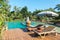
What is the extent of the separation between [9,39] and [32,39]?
151 centimetres

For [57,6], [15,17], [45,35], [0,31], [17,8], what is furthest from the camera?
[17,8]

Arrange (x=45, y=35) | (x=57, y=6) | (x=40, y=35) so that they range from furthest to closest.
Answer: (x=57, y=6), (x=45, y=35), (x=40, y=35)

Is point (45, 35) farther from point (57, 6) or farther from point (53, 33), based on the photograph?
point (57, 6)

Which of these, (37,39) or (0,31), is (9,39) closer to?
(37,39)

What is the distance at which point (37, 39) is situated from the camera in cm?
803

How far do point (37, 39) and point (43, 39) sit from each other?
389mm

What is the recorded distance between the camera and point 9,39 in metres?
8.09

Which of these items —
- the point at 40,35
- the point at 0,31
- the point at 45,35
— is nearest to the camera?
the point at 0,31

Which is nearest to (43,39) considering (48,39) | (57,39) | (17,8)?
(48,39)

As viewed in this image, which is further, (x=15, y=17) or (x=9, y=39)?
(x=15, y=17)

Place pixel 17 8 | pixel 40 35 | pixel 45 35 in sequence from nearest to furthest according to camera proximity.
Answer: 1. pixel 40 35
2. pixel 45 35
3. pixel 17 8

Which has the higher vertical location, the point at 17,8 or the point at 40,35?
the point at 17,8

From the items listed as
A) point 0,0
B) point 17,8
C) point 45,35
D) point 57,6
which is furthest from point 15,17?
point 0,0

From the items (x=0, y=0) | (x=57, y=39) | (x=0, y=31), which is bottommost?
(x=57, y=39)
